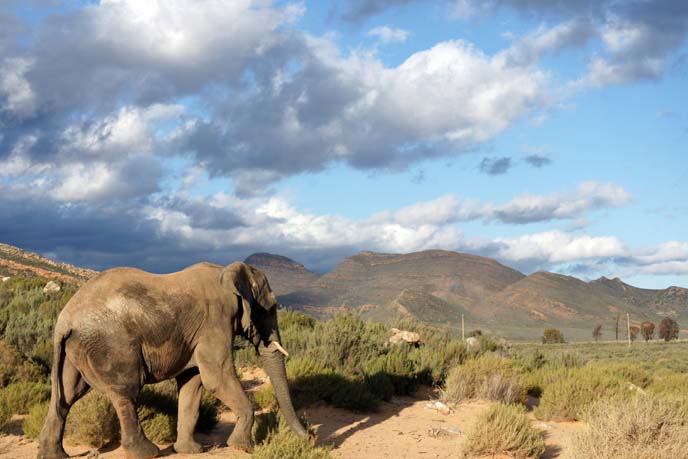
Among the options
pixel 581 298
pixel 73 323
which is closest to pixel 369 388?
pixel 73 323

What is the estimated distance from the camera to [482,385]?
13062 mm

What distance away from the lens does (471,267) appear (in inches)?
5546

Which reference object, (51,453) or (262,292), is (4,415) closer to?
(51,453)

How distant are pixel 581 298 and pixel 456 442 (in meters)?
121

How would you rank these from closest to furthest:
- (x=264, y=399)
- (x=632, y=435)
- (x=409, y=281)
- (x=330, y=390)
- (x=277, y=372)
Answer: (x=632, y=435) → (x=277, y=372) → (x=264, y=399) → (x=330, y=390) → (x=409, y=281)

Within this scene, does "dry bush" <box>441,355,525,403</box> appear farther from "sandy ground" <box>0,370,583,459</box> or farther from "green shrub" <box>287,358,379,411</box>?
"green shrub" <box>287,358,379,411</box>

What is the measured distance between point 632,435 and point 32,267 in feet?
136

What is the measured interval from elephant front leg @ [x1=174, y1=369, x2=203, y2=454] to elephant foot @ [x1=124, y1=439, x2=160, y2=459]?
547 millimetres

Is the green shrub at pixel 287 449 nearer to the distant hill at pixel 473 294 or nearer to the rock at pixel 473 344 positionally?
the rock at pixel 473 344

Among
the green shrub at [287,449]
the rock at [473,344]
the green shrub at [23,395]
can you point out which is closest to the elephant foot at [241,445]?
the green shrub at [287,449]

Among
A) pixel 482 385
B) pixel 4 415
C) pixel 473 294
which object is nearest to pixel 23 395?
pixel 4 415

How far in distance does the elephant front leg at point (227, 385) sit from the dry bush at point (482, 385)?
236 inches

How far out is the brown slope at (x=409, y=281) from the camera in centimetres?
10969

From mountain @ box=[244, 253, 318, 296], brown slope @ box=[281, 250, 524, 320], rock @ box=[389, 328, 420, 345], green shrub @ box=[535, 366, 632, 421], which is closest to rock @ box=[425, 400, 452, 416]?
green shrub @ box=[535, 366, 632, 421]
